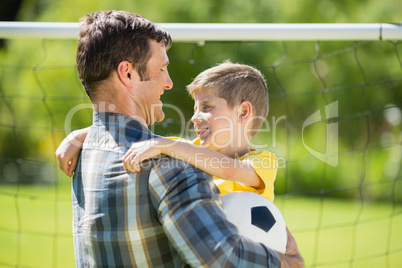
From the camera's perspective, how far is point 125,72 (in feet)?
4.63

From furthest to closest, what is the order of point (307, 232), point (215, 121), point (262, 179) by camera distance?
point (307, 232)
point (215, 121)
point (262, 179)

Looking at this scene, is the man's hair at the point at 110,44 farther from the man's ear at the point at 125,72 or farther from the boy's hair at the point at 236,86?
the boy's hair at the point at 236,86

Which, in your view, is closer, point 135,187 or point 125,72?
point 135,187

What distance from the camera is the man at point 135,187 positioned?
1188mm

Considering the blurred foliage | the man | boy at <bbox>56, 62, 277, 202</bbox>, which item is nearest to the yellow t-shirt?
boy at <bbox>56, 62, 277, 202</bbox>

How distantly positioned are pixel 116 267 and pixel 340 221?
17.0 ft

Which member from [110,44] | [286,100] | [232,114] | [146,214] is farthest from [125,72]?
[286,100]

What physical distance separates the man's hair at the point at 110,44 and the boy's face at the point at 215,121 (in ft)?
1.94

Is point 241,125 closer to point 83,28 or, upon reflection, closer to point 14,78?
point 83,28

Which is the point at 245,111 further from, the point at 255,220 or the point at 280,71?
the point at 280,71

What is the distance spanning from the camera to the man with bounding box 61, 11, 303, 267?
3.90ft

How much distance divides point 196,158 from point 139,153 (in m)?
0.30

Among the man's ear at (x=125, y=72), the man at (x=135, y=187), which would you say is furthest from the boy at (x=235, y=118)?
the man's ear at (x=125, y=72)

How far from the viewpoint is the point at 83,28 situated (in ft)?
4.70
